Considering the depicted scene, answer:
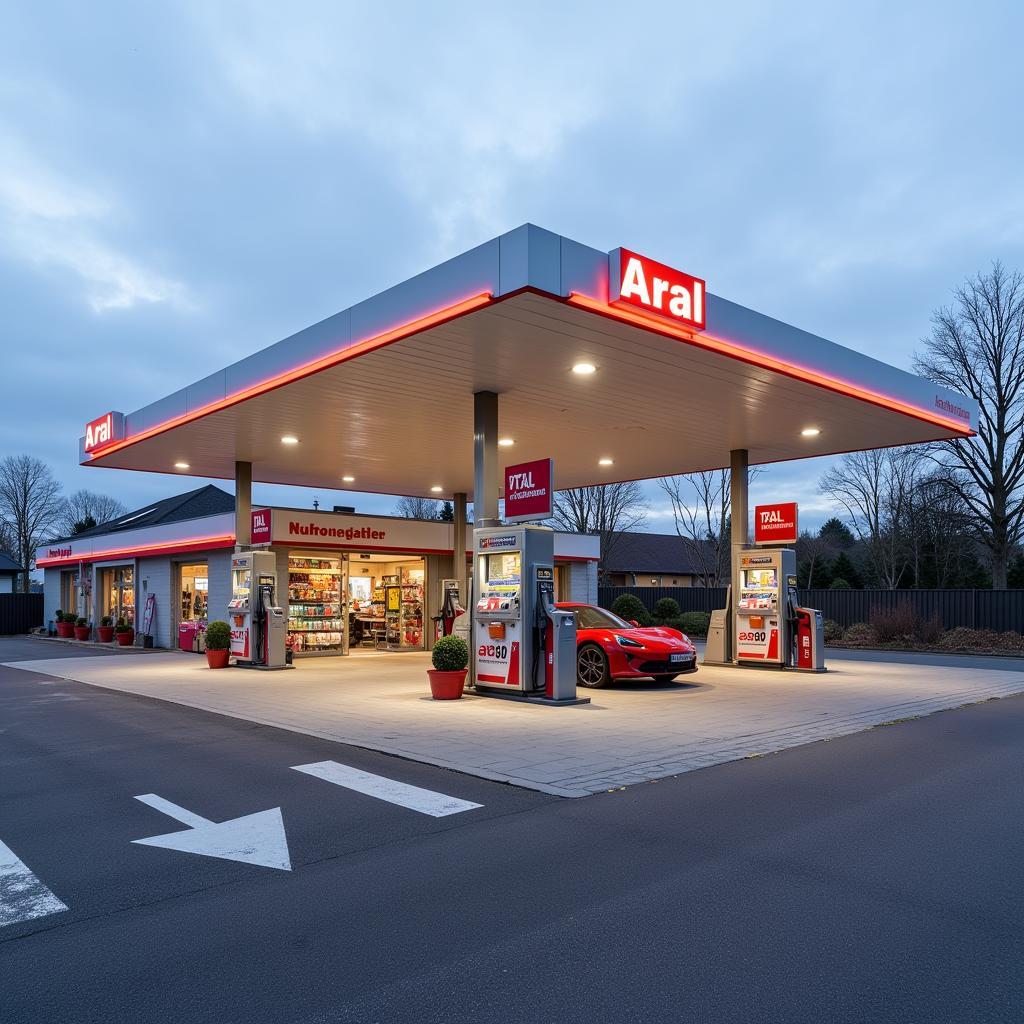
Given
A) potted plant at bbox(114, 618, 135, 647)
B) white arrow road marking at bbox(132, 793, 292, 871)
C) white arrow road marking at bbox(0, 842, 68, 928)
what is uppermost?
white arrow road marking at bbox(0, 842, 68, 928)

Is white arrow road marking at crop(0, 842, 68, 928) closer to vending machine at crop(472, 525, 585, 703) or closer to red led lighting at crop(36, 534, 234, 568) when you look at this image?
vending machine at crop(472, 525, 585, 703)

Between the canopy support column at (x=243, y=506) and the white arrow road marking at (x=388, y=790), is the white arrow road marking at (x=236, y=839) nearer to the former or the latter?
the white arrow road marking at (x=388, y=790)

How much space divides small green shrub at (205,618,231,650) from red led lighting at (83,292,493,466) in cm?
431

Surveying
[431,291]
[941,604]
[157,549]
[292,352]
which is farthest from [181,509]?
[941,604]

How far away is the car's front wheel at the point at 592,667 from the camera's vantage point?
13539 mm

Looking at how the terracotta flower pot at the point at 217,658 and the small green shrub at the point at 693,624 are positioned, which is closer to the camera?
the terracotta flower pot at the point at 217,658

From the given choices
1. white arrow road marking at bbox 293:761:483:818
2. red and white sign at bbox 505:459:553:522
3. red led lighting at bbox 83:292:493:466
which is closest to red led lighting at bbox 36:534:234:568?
red led lighting at bbox 83:292:493:466

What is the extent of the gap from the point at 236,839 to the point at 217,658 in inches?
530

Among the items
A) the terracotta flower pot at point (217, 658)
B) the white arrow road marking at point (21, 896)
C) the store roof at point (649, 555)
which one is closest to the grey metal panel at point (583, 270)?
the white arrow road marking at point (21, 896)

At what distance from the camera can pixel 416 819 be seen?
5.73 metres

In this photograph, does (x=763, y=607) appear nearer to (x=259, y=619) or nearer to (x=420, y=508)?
(x=259, y=619)

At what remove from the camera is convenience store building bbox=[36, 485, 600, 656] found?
68.6 ft

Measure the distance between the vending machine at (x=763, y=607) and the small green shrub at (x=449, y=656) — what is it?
7.42 metres

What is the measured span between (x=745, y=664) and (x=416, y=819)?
12715 millimetres
